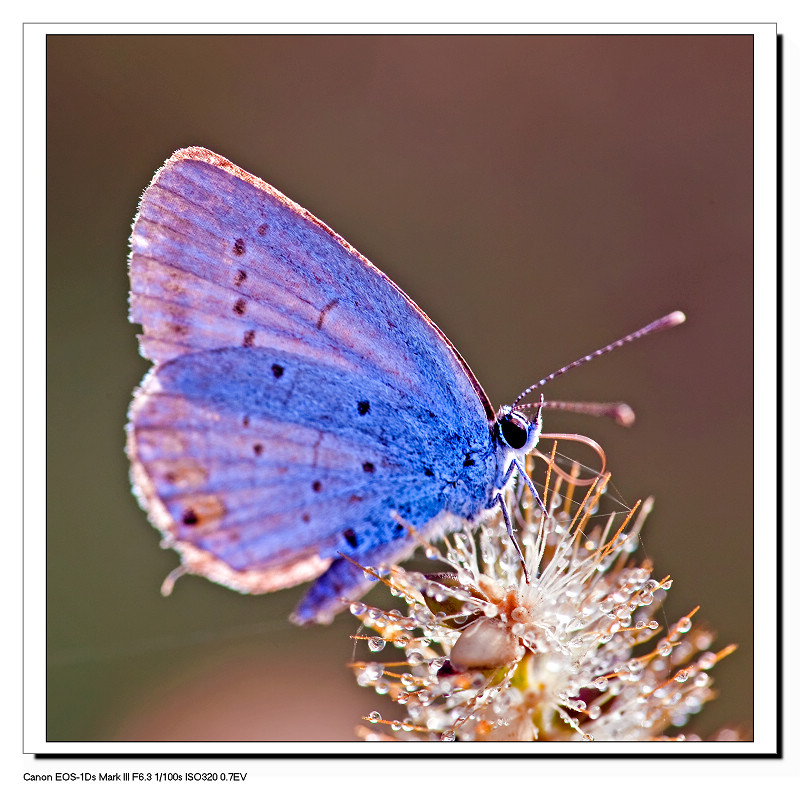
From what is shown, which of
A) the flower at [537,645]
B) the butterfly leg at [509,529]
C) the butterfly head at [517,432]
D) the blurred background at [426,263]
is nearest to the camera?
the flower at [537,645]

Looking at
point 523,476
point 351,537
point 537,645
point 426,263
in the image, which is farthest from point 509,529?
point 426,263

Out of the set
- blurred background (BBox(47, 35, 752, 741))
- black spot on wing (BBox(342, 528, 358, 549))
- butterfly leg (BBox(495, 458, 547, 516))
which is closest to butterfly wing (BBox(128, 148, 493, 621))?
black spot on wing (BBox(342, 528, 358, 549))

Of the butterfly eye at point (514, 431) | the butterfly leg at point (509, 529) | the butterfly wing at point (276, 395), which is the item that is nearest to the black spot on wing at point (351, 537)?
the butterfly wing at point (276, 395)

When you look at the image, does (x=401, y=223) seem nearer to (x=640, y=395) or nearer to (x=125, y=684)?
(x=640, y=395)

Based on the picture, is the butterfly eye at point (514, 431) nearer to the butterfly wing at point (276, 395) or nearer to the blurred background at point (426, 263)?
the butterfly wing at point (276, 395)

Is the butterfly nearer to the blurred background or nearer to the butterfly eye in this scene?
the butterfly eye
